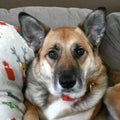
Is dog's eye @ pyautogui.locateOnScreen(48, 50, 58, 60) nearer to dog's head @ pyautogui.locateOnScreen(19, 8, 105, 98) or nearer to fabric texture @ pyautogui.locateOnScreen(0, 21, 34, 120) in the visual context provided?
dog's head @ pyautogui.locateOnScreen(19, 8, 105, 98)

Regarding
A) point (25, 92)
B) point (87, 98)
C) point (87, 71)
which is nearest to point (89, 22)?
point (87, 71)

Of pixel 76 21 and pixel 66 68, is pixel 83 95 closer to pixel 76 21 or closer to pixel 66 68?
pixel 66 68

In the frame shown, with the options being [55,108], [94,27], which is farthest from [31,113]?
[94,27]

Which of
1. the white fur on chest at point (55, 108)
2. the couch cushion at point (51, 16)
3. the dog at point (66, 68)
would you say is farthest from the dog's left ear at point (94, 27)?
the couch cushion at point (51, 16)

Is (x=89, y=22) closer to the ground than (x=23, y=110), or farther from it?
farther from it

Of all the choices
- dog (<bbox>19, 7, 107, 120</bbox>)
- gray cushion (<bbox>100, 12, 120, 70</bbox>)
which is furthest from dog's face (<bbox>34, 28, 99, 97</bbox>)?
gray cushion (<bbox>100, 12, 120, 70</bbox>)

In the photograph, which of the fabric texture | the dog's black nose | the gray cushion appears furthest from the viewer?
the gray cushion

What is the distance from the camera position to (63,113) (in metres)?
1.62

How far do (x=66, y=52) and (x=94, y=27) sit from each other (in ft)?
0.61

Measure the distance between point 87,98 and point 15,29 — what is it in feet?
1.83

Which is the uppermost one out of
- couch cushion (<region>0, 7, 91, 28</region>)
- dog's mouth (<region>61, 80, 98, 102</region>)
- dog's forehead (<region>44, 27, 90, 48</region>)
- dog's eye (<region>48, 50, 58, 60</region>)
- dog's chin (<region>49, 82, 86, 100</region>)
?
dog's forehead (<region>44, 27, 90, 48</region>)

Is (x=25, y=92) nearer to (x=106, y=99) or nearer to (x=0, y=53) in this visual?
(x=0, y=53)

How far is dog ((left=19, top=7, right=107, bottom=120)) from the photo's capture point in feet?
4.98

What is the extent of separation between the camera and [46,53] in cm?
156
